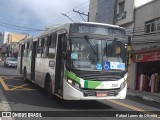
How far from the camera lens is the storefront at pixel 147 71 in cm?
2505

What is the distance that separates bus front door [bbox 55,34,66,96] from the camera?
12016 mm

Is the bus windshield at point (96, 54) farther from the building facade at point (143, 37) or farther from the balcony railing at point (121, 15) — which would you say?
the balcony railing at point (121, 15)

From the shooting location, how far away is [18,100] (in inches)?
520

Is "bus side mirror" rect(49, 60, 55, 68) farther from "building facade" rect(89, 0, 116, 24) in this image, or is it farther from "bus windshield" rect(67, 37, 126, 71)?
"building facade" rect(89, 0, 116, 24)

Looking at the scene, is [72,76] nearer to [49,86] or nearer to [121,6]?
[49,86]

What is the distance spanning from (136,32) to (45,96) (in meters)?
15.3

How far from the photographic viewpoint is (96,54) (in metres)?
11.6

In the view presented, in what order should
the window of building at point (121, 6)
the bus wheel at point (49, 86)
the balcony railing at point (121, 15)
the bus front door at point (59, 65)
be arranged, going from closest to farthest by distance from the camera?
the bus front door at point (59, 65) < the bus wheel at point (49, 86) < the balcony railing at point (121, 15) < the window of building at point (121, 6)

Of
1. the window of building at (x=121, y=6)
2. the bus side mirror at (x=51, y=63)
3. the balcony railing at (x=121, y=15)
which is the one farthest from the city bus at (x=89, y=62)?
the window of building at (x=121, y=6)

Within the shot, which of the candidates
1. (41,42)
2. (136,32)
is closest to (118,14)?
(136,32)

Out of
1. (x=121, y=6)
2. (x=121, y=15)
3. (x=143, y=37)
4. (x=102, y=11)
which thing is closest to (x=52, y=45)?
(x=143, y=37)

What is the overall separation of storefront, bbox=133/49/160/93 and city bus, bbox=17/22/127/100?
43.7 ft

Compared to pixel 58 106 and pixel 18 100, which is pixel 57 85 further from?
pixel 18 100

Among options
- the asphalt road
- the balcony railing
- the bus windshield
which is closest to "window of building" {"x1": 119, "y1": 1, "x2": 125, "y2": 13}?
the balcony railing
